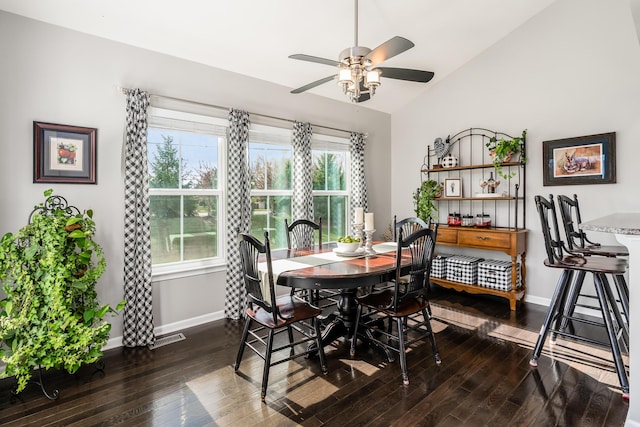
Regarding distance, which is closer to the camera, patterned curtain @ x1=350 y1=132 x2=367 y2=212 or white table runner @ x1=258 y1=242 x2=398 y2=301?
white table runner @ x1=258 y1=242 x2=398 y2=301

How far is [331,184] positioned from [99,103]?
2923mm

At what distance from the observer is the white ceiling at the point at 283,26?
280 cm

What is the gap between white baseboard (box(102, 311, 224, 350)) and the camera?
3.08 metres

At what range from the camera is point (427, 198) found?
4.77 meters

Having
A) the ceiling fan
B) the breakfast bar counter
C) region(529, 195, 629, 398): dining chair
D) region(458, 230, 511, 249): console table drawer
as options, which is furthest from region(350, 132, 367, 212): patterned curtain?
the breakfast bar counter

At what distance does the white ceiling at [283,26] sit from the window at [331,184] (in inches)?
28.4

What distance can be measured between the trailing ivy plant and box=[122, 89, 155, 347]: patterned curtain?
540mm

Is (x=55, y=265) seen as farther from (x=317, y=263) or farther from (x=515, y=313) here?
(x=515, y=313)

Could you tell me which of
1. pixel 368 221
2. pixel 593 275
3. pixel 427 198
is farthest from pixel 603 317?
pixel 427 198

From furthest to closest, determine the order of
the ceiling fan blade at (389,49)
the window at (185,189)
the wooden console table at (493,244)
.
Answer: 1. the wooden console table at (493,244)
2. the window at (185,189)
3. the ceiling fan blade at (389,49)

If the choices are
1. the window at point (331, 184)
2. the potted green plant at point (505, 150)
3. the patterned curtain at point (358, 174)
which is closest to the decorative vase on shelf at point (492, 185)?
the potted green plant at point (505, 150)

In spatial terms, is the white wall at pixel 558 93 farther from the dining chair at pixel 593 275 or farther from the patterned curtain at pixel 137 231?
the patterned curtain at pixel 137 231

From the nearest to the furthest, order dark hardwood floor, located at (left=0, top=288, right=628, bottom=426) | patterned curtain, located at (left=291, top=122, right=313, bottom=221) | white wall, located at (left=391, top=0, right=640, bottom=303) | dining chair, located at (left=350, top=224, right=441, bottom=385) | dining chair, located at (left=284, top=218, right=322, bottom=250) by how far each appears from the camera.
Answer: dark hardwood floor, located at (left=0, top=288, right=628, bottom=426) → dining chair, located at (left=350, top=224, right=441, bottom=385) → white wall, located at (left=391, top=0, right=640, bottom=303) → dining chair, located at (left=284, top=218, right=322, bottom=250) → patterned curtain, located at (left=291, top=122, right=313, bottom=221)

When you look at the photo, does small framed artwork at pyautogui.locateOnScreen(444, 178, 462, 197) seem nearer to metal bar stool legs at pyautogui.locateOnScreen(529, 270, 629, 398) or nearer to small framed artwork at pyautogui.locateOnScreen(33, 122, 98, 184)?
metal bar stool legs at pyautogui.locateOnScreen(529, 270, 629, 398)
